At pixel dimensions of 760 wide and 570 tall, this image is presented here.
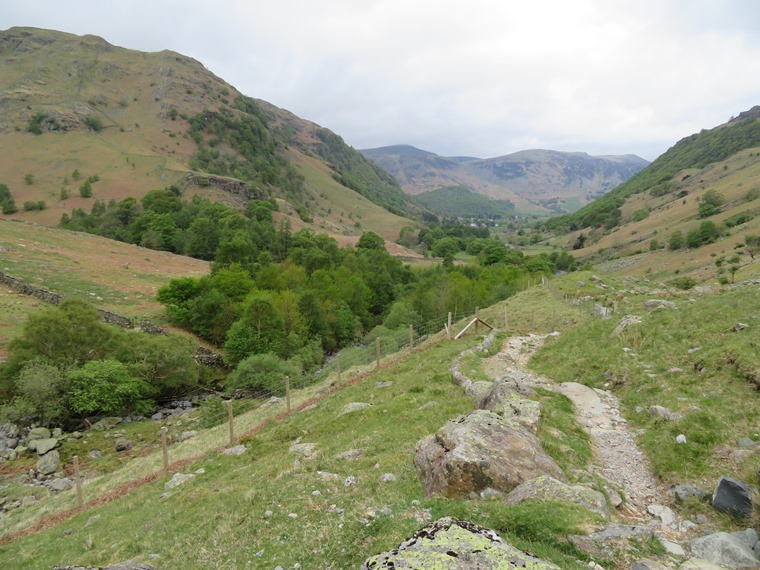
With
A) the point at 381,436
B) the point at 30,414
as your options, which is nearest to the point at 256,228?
the point at 30,414

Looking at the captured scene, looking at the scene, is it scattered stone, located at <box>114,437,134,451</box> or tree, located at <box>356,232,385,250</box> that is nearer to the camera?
scattered stone, located at <box>114,437,134,451</box>

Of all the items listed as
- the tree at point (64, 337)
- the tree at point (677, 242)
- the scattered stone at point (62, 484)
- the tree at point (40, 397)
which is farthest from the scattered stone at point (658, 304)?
the tree at point (677, 242)

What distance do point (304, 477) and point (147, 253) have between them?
273 ft

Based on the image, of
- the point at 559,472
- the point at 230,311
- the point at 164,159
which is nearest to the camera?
the point at 559,472

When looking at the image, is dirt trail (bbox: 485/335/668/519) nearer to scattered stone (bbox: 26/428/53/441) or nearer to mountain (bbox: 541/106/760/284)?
scattered stone (bbox: 26/428/53/441)

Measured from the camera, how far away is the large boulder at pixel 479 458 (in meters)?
9.73

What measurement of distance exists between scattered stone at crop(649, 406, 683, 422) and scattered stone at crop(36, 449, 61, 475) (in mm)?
35684

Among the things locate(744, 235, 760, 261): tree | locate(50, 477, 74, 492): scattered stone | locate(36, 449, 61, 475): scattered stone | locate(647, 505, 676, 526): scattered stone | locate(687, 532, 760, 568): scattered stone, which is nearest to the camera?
locate(687, 532, 760, 568): scattered stone

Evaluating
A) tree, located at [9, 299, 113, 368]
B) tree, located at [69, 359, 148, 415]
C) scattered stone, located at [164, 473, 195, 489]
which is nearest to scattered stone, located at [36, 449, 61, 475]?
tree, located at [69, 359, 148, 415]

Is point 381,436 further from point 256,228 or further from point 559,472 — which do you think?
point 256,228

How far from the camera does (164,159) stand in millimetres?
165125

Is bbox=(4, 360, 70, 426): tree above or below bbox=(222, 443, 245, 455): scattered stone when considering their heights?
below

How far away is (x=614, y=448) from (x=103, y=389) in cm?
3862

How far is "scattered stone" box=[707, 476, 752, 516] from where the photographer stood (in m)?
8.61
